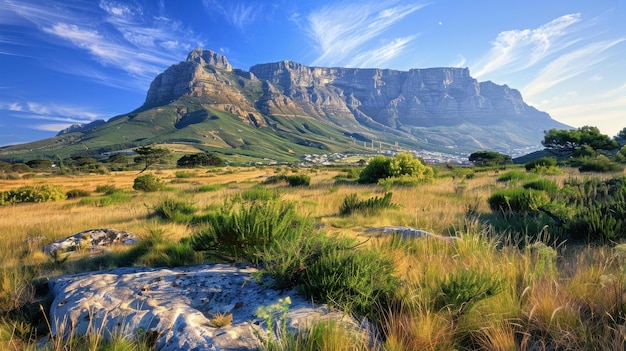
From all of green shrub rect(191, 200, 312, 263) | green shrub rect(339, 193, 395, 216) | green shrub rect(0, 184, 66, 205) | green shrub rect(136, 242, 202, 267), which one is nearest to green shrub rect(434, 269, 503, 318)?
green shrub rect(191, 200, 312, 263)

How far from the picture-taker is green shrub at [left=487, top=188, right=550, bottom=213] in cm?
715

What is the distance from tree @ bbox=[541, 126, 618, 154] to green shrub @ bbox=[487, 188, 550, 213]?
45312 mm

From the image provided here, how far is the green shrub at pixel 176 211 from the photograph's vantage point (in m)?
7.86

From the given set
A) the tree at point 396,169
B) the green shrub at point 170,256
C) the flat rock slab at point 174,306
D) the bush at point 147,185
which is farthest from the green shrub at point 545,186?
the bush at point 147,185

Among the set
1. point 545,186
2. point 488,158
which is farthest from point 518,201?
point 488,158

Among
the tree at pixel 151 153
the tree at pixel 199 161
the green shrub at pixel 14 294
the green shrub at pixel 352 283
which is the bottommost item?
the green shrub at pixel 14 294

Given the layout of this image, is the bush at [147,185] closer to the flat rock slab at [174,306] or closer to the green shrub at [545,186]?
the flat rock slab at [174,306]

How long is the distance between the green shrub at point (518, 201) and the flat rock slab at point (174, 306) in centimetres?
642

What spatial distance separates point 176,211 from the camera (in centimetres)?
845

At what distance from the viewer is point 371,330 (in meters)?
2.24

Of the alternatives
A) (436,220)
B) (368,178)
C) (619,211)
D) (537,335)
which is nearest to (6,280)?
(537,335)

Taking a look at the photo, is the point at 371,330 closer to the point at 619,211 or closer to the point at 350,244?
the point at 350,244

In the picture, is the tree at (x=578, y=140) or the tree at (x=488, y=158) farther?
the tree at (x=488, y=158)

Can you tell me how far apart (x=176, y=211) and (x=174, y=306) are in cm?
650
